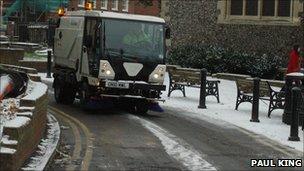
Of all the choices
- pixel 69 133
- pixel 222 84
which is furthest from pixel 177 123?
pixel 222 84

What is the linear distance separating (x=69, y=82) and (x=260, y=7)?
14152mm

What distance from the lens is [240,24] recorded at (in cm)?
2881

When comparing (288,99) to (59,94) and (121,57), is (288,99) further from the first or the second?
(59,94)

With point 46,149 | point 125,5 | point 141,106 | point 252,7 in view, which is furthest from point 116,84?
point 125,5

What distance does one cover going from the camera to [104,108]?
54.5ft

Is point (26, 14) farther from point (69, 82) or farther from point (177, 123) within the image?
point (177, 123)

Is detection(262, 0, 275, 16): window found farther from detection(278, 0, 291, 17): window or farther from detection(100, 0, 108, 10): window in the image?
detection(100, 0, 108, 10): window

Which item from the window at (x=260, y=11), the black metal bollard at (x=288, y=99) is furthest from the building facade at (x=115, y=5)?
the black metal bollard at (x=288, y=99)

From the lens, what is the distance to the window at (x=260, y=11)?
1081 inches

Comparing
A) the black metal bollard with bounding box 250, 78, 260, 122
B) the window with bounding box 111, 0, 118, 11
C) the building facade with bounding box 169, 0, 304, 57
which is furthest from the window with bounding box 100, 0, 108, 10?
the black metal bollard with bounding box 250, 78, 260, 122

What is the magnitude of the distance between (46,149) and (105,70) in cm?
554

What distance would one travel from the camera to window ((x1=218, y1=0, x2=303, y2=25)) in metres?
27.5

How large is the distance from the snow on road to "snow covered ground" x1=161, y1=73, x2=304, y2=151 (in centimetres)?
211

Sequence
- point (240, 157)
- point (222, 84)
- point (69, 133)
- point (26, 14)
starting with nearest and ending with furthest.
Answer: point (240, 157), point (69, 133), point (222, 84), point (26, 14)
